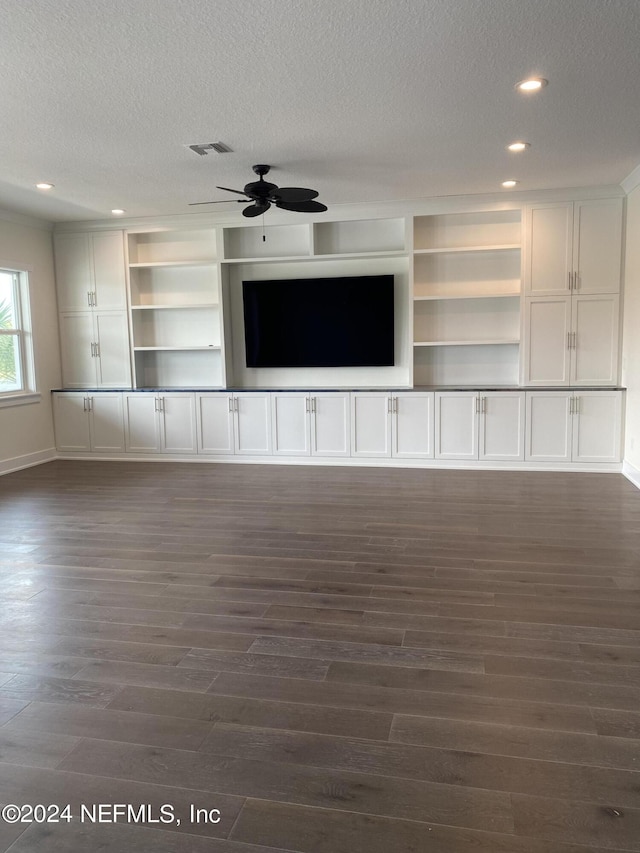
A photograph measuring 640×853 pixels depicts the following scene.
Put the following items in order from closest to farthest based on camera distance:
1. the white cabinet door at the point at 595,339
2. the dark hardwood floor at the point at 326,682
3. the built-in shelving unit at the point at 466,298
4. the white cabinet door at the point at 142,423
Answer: the dark hardwood floor at the point at 326,682 → the white cabinet door at the point at 595,339 → the built-in shelving unit at the point at 466,298 → the white cabinet door at the point at 142,423

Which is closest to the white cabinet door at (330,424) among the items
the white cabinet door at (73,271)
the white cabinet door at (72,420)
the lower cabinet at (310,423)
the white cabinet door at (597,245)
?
the lower cabinet at (310,423)

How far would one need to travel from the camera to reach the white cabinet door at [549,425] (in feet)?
20.1

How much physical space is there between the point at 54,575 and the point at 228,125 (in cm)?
300

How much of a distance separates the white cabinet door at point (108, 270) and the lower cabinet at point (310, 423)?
7.49 ft

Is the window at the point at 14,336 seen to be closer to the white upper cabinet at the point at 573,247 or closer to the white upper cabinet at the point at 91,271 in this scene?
the white upper cabinet at the point at 91,271

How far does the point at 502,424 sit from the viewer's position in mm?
6246

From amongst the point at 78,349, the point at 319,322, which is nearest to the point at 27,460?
the point at 78,349

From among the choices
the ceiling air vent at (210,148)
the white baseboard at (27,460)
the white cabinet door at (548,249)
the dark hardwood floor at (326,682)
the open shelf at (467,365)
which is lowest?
the dark hardwood floor at (326,682)

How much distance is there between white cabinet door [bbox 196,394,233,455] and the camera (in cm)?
694

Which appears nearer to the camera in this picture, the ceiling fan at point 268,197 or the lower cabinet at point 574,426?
the ceiling fan at point 268,197

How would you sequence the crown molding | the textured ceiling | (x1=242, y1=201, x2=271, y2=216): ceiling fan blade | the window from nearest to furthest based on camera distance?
the textured ceiling
(x1=242, y1=201, x2=271, y2=216): ceiling fan blade
the crown molding
the window

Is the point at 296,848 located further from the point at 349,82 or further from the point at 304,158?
the point at 304,158

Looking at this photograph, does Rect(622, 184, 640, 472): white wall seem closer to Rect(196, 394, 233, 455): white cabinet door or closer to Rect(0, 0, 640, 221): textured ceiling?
Rect(0, 0, 640, 221): textured ceiling

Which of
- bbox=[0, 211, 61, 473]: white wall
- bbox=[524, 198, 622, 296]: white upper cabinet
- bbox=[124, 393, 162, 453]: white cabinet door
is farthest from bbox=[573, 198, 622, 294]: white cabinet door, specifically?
bbox=[0, 211, 61, 473]: white wall
